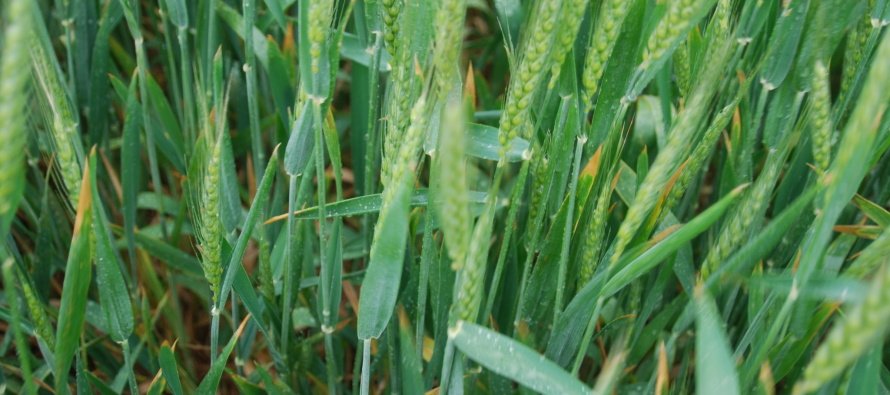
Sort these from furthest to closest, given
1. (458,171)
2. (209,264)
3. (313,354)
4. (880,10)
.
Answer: (313,354) → (880,10) → (209,264) → (458,171)

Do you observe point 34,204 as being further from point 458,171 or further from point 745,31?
point 745,31

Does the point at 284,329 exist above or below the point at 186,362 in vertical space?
above

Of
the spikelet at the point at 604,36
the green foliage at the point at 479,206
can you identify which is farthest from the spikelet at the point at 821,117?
the spikelet at the point at 604,36

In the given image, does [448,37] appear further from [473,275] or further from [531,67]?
[473,275]

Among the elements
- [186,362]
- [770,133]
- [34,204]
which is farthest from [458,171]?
[34,204]

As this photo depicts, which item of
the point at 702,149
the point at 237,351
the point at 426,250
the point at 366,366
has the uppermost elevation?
the point at 702,149

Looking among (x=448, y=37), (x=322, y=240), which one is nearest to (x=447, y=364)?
(x=322, y=240)

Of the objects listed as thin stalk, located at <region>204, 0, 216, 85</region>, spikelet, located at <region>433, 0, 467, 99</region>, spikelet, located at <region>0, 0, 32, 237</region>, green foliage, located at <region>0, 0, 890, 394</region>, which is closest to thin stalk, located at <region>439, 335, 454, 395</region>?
green foliage, located at <region>0, 0, 890, 394</region>
